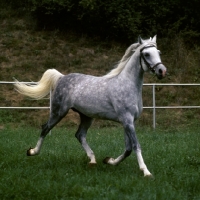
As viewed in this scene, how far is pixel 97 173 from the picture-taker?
21.5 ft

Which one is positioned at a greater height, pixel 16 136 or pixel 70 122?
pixel 16 136

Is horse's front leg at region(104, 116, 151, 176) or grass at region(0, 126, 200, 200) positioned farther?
horse's front leg at region(104, 116, 151, 176)

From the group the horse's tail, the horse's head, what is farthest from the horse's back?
the horse's head

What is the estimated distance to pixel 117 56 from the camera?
20.5m

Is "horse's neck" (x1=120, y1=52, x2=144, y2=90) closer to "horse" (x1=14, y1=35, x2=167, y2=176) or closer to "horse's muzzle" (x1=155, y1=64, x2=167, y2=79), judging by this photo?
"horse" (x1=14, y1=35, x2=167, y2=176)

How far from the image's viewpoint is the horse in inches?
Result: 266

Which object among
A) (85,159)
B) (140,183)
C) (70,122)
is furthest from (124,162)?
(70,122)

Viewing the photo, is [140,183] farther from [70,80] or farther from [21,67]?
[21,67]

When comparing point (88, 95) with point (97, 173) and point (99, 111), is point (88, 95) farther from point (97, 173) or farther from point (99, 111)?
point (97, 173)

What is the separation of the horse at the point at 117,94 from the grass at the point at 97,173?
0.31 meters

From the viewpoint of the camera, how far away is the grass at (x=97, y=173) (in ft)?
17.5

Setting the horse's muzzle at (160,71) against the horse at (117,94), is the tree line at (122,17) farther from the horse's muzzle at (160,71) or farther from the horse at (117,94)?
the horse's muzzle at (160,71)

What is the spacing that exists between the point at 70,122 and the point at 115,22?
233 inches

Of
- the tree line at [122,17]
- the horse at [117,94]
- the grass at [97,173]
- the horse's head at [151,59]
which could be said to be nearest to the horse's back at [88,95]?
the horse at [117,94]
